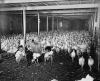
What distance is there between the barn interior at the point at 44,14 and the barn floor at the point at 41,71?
6.67ft

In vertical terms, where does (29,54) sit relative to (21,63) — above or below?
above

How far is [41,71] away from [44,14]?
14145 mm

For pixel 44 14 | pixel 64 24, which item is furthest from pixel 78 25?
pixel 44 14

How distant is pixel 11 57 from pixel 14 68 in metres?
2.07

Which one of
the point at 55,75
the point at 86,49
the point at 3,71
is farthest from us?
the point at 86,49

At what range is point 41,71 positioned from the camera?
663 cm

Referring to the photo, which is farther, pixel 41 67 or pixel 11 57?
pixel 11 57

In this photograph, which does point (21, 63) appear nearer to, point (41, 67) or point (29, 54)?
point (29, 54)

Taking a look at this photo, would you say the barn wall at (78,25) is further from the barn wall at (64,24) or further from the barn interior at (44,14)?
the barn wall at (64,24)

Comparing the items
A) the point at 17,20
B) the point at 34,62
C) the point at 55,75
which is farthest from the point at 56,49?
the point at 17,20

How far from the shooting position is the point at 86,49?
9562mm

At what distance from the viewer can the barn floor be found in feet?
19.1

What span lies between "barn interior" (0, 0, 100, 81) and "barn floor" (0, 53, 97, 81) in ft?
6.67

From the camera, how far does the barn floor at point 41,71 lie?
582cm
